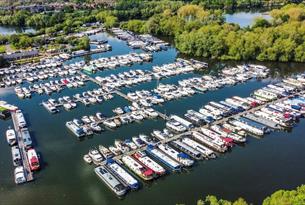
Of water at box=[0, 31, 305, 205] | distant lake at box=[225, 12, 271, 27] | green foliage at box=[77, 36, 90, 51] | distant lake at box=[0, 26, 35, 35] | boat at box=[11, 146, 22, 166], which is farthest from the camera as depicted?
distant lake at box=[225, 12, 271, 27]

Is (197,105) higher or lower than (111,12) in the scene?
lower

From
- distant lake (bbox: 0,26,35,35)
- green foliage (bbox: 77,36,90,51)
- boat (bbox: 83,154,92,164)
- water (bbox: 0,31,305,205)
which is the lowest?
water (bbox: 0,31,305,205)

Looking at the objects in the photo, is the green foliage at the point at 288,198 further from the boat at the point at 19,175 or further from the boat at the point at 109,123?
the boat at the point at 109,123

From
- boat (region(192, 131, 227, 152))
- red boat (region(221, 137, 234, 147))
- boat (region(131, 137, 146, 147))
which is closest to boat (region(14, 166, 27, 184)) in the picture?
boat (region(131, 137, 146, 147))

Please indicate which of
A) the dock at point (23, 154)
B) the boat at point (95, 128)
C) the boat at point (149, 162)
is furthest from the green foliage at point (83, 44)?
the boat at point (149, 162)

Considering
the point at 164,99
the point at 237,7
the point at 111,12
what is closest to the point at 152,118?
the point at 164,99

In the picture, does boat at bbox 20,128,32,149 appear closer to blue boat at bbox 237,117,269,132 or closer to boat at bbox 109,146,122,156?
boat at bbox 109,146,122,156

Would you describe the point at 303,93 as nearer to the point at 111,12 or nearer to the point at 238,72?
the point at 238,72
